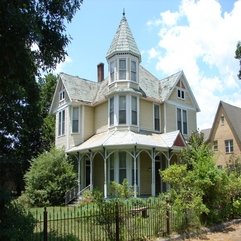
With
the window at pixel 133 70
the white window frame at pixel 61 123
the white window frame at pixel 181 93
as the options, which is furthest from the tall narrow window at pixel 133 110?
the white window frame at pixel 61 123

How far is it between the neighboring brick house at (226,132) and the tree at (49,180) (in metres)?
24.0

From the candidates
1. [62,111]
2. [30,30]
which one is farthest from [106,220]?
[62,111]

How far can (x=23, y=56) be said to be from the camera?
31.1 ft

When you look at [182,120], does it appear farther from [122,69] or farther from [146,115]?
[122,69]

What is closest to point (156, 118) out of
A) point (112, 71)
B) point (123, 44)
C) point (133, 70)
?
point (133, 70)

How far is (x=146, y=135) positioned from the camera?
25656 mm

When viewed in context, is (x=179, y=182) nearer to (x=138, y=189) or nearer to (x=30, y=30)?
(x=30, y=30)

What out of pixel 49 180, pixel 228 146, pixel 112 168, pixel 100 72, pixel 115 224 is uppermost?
pixel 100 72

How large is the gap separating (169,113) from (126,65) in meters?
5.61

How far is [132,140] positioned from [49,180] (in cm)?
649

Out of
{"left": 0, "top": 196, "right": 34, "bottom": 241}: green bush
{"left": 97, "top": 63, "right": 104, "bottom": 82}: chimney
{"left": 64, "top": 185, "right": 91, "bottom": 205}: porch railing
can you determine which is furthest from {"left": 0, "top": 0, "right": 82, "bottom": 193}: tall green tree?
{"left": 97, "top": 63, "right": 104, "bottom": 82}: chimney

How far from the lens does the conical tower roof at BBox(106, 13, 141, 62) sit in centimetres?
2641

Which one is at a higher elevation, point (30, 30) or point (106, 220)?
Result: point (30, 30)

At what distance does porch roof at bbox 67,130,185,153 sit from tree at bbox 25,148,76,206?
1939 millimetres
